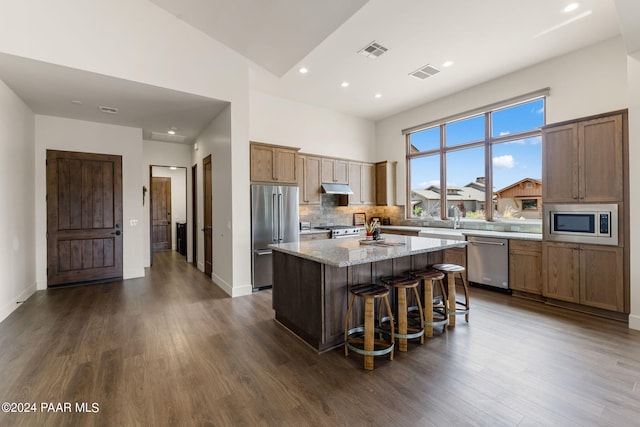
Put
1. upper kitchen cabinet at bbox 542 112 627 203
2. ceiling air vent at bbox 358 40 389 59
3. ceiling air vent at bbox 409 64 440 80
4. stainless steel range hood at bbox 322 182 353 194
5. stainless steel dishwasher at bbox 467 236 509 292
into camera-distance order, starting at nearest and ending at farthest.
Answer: upper kitchen cabinet at bbox 542 112 627 203 → ceiling air vent at bbox 358 40 389 59 → stainless steel dishwasher at bbox 467 236 509 292 → ceiling air vent at bbox 409 64 440 80 → stainless steel range hood at bbox 322 182 353 194

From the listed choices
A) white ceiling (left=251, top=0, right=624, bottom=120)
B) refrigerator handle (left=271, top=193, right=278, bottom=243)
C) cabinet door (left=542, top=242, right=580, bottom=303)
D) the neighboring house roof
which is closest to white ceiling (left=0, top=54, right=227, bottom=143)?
white ceiling (left=251, top=0, right=624, bottom=120)

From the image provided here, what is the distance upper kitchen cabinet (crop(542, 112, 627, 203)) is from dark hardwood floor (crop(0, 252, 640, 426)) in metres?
1.53

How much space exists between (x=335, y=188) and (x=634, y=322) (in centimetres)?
471

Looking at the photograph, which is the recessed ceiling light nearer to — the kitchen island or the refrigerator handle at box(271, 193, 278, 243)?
the kitchen island

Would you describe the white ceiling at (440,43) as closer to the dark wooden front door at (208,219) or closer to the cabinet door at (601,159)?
the cabinet door at (601,159)

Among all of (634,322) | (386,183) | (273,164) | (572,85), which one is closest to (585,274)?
(634,322)

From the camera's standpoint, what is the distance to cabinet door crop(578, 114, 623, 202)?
10.8 ft

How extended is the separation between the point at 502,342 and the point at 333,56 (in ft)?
13.8

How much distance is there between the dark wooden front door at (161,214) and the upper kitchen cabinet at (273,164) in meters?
6.02

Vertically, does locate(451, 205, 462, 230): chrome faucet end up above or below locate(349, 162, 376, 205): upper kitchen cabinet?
below

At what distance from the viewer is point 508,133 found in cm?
496

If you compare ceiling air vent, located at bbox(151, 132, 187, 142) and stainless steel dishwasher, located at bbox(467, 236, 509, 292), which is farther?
ceiling air vent, located at bbox(151, 132, 187, 142)

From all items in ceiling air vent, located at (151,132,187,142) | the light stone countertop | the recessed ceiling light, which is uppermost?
the recessed ceiling light

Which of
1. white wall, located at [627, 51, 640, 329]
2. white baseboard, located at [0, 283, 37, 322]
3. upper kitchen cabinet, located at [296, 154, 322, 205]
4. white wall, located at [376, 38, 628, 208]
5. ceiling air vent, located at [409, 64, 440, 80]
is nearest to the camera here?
white wall, located at [627, 51, 640, 329]
